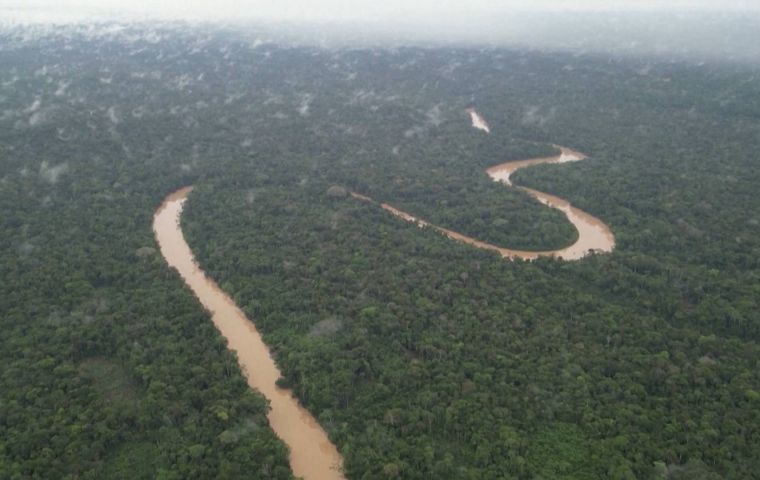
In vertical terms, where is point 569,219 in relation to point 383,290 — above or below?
above

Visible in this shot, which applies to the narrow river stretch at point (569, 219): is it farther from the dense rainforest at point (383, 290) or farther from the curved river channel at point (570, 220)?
the dense rainforest at point (383, 290)

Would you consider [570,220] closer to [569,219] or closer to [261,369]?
[569,219]

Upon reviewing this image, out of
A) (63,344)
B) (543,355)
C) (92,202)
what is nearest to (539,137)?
(543,355)

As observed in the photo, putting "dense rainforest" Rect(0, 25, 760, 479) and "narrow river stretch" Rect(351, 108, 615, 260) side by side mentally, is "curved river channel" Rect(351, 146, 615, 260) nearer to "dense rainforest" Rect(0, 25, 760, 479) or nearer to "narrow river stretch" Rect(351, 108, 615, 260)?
"narrow river stretch" Rect(351, 108, 615, 260)

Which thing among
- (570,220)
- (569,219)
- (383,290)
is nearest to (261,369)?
(383,290)

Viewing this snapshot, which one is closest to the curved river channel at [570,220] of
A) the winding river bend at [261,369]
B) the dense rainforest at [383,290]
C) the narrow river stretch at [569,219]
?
the narrow river stretch at [569,219]
